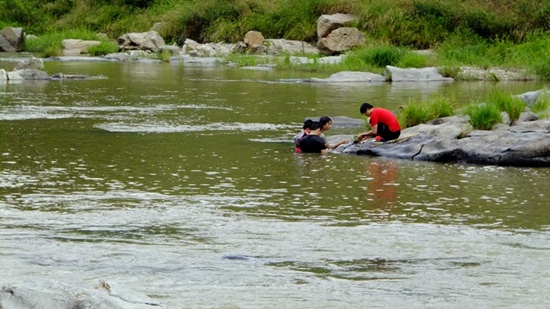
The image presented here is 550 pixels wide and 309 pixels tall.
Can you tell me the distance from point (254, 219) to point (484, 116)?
6878 mm

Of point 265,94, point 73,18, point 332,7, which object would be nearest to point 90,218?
point 265,94

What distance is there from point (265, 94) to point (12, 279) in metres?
21.6

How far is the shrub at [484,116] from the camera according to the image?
57.7 feet

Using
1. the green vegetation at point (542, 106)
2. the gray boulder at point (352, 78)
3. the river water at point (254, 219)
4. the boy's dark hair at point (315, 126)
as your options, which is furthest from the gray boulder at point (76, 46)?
the green vegetation at point (542, 106)

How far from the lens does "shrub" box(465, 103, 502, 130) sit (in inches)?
692

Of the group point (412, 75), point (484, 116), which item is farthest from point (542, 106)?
point (412, 75)

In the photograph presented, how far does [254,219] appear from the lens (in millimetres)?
11945

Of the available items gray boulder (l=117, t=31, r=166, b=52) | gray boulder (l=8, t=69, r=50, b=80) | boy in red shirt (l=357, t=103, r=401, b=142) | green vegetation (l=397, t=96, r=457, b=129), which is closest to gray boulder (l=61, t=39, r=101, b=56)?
gray boulder (l=117, t=31, r=166, b=52)

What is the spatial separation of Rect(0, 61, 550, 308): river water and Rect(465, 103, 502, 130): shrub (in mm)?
1411

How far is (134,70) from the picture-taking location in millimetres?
40719

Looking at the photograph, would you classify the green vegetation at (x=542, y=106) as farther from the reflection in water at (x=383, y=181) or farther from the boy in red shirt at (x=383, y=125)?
the reflection in water at (x=383, y=181)

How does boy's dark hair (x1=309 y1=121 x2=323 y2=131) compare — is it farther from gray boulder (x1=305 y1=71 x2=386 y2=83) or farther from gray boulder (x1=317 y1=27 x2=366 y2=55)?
gray boulder (x1=317 y1=27 x2=366 y2=55)

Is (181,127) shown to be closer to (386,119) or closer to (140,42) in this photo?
(386,119)

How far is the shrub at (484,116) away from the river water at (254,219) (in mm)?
1411
